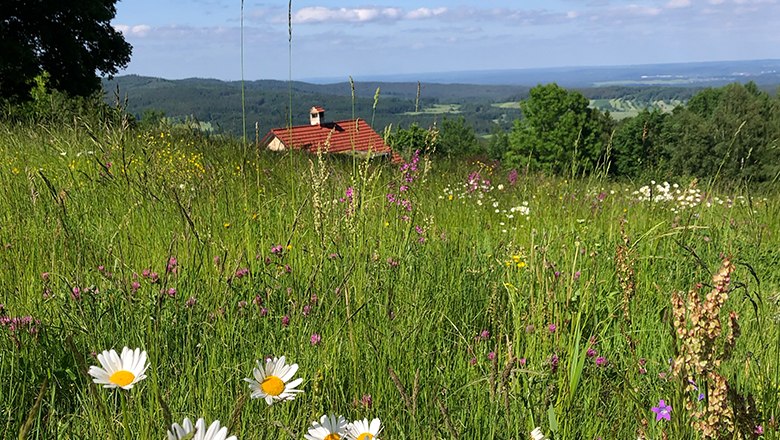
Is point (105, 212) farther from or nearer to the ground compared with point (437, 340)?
farther from the ground

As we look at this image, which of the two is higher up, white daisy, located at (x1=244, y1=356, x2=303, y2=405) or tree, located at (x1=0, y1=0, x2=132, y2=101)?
tree, located at (x1=0, y1=0, x2=132, y2=101)

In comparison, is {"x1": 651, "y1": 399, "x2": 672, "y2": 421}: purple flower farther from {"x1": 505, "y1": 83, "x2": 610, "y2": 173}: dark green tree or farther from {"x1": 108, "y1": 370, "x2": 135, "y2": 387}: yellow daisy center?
{"x1": 505, "y1": 83, "x2": 610, "y2": 173}: dark green tree

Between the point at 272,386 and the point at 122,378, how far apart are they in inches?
10.5

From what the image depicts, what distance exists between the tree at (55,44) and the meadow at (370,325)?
604 inches

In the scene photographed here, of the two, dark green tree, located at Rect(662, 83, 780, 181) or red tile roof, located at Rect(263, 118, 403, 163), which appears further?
dark green tree, located at Rect(662, 83, 780, 181)

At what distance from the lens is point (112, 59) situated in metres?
20.4

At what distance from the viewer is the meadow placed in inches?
55.2

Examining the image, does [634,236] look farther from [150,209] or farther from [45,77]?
[45,77]

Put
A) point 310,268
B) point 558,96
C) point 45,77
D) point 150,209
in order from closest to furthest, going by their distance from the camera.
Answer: point 310,268
point 150,209
point 45,77
point 558,96

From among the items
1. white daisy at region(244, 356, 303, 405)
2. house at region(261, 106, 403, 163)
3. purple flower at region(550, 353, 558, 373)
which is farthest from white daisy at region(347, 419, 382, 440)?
house at region(261, 106, 403, 163)

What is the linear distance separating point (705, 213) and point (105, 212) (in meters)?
4.30

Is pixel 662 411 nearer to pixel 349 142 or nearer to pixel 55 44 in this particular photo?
pixel 349 142

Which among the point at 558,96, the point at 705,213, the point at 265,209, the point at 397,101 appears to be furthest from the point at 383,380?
the point at 397,101

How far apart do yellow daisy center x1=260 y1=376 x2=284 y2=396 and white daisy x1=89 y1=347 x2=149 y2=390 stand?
219 mm
